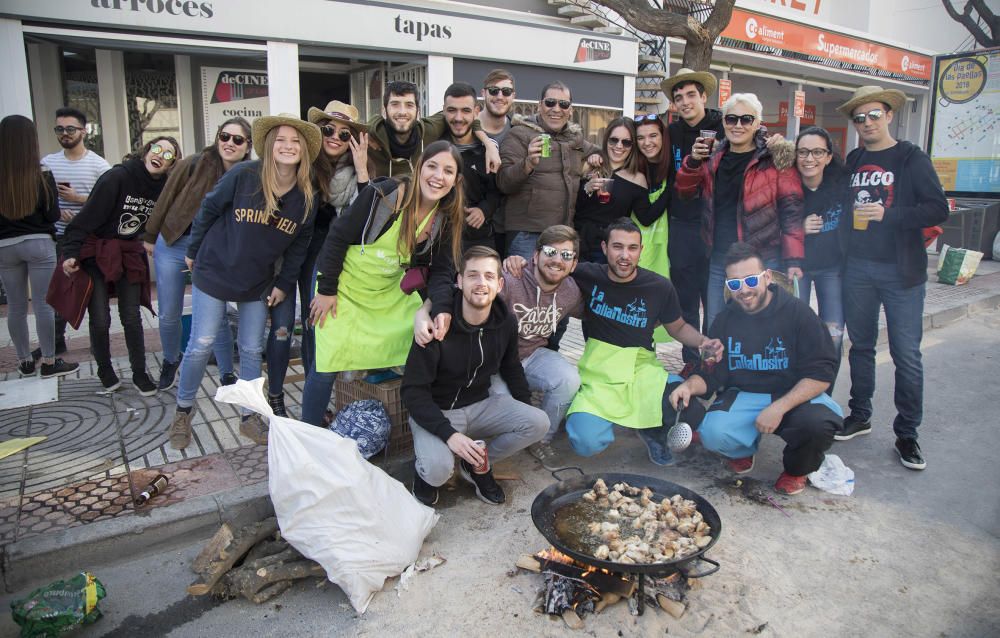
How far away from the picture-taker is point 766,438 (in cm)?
503

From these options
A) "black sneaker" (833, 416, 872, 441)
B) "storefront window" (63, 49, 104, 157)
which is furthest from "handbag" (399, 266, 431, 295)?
"storefront window" (63, 49, 104, 157)

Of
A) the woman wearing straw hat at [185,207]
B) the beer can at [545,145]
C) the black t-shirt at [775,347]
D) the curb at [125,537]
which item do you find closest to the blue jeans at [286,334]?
the woman wearing straw hat at [185,207]

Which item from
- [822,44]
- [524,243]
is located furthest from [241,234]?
[822,44]

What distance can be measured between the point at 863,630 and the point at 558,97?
3.70 m

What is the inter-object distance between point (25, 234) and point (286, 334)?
259cm

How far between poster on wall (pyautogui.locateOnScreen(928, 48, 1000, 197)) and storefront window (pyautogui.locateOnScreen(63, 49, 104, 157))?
44.8 feet

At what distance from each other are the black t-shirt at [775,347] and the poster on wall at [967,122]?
35.2ft

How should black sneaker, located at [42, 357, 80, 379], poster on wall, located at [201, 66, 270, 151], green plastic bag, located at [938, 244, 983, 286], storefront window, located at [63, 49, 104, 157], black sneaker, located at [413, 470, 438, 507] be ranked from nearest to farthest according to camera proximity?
black sneaker, located at [413, 470, 438, 507] < black sneaker, located at [42, 357, 80, 379] < storefront window, located at [63, 49, 104, 157] < green plastic bag, located at [938, 244, 983, 286] < poster on wall, located at [201, 66, 270, 151]

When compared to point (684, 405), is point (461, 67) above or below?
above

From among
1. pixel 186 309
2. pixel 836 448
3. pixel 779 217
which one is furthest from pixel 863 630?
pixel 186 309

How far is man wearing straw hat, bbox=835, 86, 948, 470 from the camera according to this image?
4.45 metres

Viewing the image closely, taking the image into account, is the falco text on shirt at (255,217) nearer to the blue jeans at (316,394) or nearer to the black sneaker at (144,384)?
the blue jeans at (316,394)

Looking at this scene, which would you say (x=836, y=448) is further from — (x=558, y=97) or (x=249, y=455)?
(x=249, y=455)

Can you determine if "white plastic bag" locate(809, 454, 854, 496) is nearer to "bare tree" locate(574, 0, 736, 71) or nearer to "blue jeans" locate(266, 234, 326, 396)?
"blue jeans" locate(266, 234, 326, 396)
